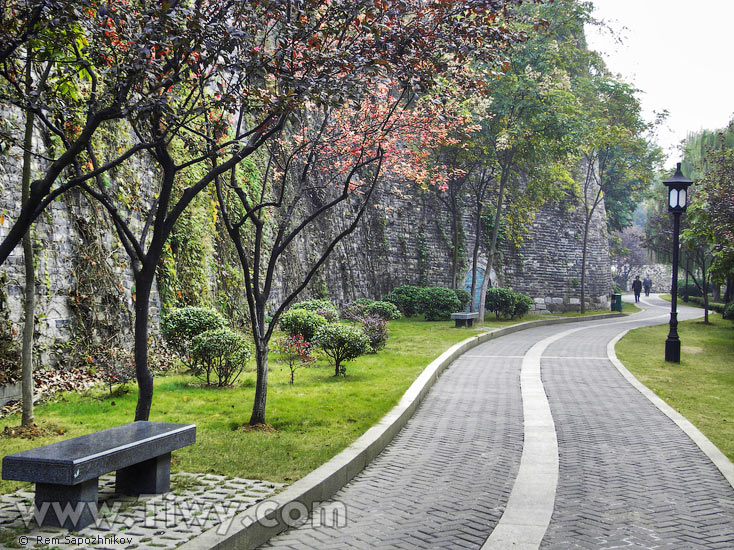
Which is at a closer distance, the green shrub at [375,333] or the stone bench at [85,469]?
the stone bench at [85,469]

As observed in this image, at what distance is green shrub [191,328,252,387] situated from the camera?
31.7 ft

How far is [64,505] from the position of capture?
13.7ft

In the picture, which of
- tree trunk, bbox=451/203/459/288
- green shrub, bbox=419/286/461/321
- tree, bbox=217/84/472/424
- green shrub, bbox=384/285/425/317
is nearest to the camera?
tree, bbox=217/84/472/424

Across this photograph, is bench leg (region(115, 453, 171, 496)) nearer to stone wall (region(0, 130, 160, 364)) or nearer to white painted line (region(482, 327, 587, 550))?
white painted line (region(482, 327, 587, 550))

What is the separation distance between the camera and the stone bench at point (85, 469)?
4043mm

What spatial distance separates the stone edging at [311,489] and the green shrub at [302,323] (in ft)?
15.2

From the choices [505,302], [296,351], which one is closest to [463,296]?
[505,302]

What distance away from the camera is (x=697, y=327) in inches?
990

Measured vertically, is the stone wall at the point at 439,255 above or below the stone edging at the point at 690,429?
above

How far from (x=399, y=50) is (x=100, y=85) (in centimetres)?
588

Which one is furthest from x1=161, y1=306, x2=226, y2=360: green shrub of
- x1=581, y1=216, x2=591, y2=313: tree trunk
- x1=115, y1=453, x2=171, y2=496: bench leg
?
x1=581, y1=216, x2=591, y2=313: tree trunk

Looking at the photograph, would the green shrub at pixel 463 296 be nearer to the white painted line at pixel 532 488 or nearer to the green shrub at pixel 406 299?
the green shrub at pixel 406 299

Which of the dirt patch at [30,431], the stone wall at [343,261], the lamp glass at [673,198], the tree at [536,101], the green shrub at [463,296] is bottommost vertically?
the dirt patch at [30,431]

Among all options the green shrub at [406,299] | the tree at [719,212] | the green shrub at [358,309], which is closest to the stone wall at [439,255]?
the green shrub at [406,299]
